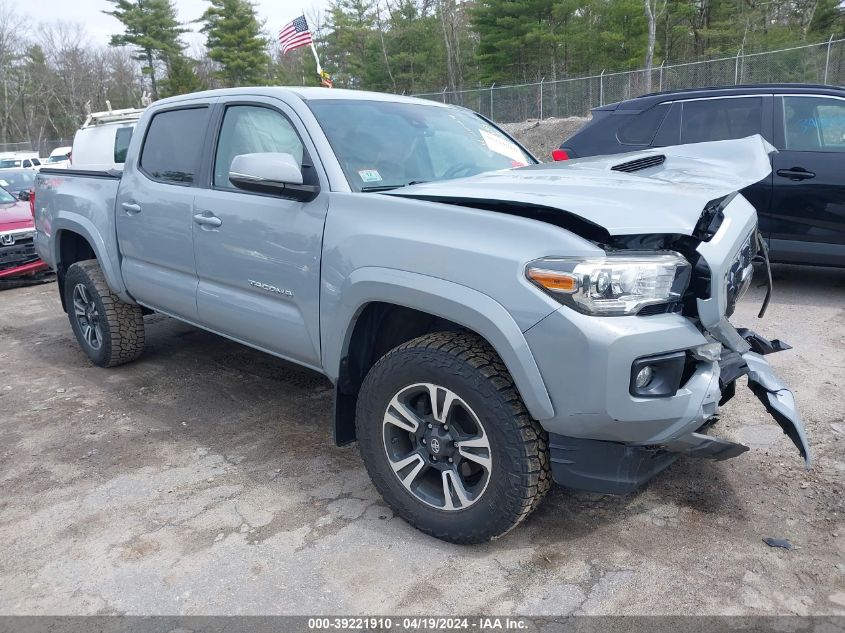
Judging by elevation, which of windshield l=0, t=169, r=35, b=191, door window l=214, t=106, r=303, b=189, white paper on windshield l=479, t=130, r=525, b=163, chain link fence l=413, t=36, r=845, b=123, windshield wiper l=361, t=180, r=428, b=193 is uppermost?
chain link fence l=413, t=36, r=845, b=123

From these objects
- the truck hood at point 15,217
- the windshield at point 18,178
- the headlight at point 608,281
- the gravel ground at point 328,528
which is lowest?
the gravel ground at point 328,528

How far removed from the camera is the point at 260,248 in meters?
3.44

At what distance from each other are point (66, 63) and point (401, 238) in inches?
2719

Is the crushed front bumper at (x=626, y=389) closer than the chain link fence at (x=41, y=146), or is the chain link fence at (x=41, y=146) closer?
the crushed front bumper at (x=626, y=389)

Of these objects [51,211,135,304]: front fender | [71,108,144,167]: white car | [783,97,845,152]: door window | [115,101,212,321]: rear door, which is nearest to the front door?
[115,101,212,321]: rear door

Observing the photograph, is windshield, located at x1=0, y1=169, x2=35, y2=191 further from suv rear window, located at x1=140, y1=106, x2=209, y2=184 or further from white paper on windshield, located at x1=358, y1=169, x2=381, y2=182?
white paper on windshield, located at x1=358, y1=169, x2=381, y2=182

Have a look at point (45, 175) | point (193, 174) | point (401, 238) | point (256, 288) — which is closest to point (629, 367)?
point (401, 238)

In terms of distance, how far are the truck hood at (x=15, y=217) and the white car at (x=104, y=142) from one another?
7.82ft

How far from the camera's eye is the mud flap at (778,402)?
9.02 ft

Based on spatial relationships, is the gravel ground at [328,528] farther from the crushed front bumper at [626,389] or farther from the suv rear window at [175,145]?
the suv rear window at [175,145]

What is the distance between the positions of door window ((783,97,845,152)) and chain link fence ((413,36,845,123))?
13120mm

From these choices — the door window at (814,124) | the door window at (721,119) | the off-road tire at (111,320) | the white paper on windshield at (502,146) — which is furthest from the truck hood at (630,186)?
the door window at (721,119)

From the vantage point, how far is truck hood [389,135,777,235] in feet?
7.86

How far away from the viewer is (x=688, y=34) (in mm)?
35406
